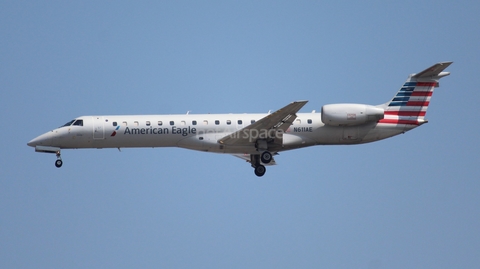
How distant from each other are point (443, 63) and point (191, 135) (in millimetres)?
12039

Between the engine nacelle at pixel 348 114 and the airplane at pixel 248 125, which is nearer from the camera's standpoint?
the engine nacelle at pixel 348 114

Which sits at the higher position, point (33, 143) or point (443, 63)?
point (443, 63)

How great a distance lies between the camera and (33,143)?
133 ft

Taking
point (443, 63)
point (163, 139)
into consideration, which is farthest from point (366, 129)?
point (163, 139)

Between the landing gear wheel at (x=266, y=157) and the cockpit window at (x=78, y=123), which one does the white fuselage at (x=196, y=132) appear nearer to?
the cockpit window at (x=78, y=123)

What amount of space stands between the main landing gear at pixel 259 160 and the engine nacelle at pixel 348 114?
305 cm

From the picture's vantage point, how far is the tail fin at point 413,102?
39.9 m

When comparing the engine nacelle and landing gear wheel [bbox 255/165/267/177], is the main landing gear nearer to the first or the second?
landing gear wheel [bbox 255/165/267/177]

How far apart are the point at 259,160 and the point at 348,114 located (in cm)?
516

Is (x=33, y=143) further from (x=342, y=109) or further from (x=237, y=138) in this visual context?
(x=342, y=109)

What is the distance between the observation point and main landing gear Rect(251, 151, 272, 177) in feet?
129

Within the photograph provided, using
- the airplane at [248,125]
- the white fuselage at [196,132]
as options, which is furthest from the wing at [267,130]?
the white fuselage at [196,132]

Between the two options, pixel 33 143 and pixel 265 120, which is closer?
pixel 265 120

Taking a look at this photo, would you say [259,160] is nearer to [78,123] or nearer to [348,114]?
[348,114]
